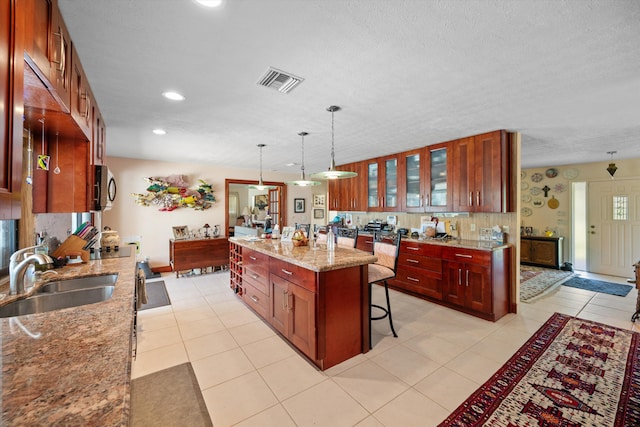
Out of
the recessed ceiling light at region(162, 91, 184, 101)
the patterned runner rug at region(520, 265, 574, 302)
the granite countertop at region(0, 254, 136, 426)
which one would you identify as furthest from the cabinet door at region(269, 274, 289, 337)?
the patterned runner rug at region(520, 265, 574, 302)

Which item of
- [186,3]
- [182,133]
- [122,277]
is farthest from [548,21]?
[182,133]

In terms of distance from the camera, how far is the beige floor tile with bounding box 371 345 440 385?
2203 mm

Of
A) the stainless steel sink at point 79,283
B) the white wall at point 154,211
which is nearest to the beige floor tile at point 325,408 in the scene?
the stainless steel sink at point 79,283

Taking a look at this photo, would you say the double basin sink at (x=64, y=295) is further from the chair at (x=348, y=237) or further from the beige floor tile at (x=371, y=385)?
the chair at (x=348, y=237)

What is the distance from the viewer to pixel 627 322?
3.22 meters

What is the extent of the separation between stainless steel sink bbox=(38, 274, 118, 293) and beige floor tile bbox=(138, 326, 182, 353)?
94 cm

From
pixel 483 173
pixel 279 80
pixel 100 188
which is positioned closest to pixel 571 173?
pixel 483 173

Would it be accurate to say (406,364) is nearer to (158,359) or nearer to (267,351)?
(267,351)

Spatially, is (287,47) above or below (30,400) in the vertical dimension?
above

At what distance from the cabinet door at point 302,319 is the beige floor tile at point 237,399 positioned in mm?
436

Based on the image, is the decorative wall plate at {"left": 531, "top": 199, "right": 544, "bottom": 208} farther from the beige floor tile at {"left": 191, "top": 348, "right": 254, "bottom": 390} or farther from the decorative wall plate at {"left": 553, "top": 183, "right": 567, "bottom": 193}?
the beige floor tile at {"left": 191, "top": 348, "right": 254, "bottom": 390}

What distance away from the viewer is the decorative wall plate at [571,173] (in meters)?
5.79

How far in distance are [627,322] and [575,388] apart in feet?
6.91

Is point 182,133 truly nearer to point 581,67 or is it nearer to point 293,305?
point 293,305
